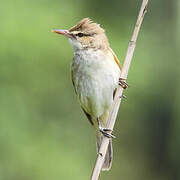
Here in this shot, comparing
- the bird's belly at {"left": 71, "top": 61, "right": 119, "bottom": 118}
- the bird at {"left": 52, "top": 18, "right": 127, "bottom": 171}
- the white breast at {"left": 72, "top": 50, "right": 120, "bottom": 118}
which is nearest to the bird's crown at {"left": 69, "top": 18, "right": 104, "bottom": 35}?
the bird at {"left": 52, "top": 18, "right": 127, "bottom": 171}

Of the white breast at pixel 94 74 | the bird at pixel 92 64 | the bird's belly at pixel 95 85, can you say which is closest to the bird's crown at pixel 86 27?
the bird at pixel 92 64

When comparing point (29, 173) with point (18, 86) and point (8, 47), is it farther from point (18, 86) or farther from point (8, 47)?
point (8, 47)

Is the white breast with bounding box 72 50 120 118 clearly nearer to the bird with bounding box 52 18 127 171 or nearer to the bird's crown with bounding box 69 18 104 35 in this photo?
the bird with bounding box 52 18 127 171

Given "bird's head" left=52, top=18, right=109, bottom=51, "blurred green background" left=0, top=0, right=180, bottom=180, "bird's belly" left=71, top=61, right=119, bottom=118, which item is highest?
"bird's head" left=52, top=18, right=109, bottom=51

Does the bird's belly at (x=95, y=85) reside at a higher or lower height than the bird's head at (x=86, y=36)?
lower

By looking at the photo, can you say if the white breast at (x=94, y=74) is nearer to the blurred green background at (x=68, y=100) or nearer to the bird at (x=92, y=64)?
the bird at (x=92, y=64)

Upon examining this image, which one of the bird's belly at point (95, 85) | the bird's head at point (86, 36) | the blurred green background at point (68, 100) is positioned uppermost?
the bird's head at point (86, 36)
